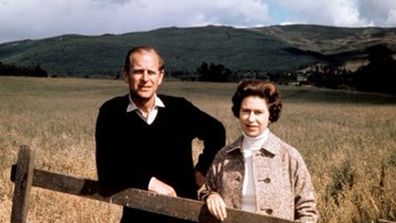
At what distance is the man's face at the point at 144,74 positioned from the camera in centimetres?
362

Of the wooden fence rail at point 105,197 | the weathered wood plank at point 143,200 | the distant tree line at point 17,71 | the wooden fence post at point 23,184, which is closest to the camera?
the weathered wood plank at point 143,200

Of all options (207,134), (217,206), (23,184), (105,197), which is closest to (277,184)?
(217,206)

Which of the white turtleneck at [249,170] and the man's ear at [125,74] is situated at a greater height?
the man's ear at [125,74]

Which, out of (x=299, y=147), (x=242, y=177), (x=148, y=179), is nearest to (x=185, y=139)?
(x=148, y=179)

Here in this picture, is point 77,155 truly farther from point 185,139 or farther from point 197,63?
point 197,63

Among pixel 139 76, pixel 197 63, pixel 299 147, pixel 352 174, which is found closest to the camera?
pixel 139 76

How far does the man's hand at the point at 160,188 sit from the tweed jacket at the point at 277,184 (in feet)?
1.03

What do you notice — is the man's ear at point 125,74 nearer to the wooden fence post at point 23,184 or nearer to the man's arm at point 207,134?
the man's arm at point 207,134

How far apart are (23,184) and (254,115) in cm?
172

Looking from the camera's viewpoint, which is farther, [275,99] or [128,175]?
[128,175]

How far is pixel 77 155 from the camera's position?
1048 centimetres

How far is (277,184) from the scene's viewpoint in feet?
10.7

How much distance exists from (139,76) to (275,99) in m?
0.81

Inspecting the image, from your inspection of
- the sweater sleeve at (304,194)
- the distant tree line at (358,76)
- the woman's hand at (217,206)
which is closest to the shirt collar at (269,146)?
the sweater sleeve at (304,194)
